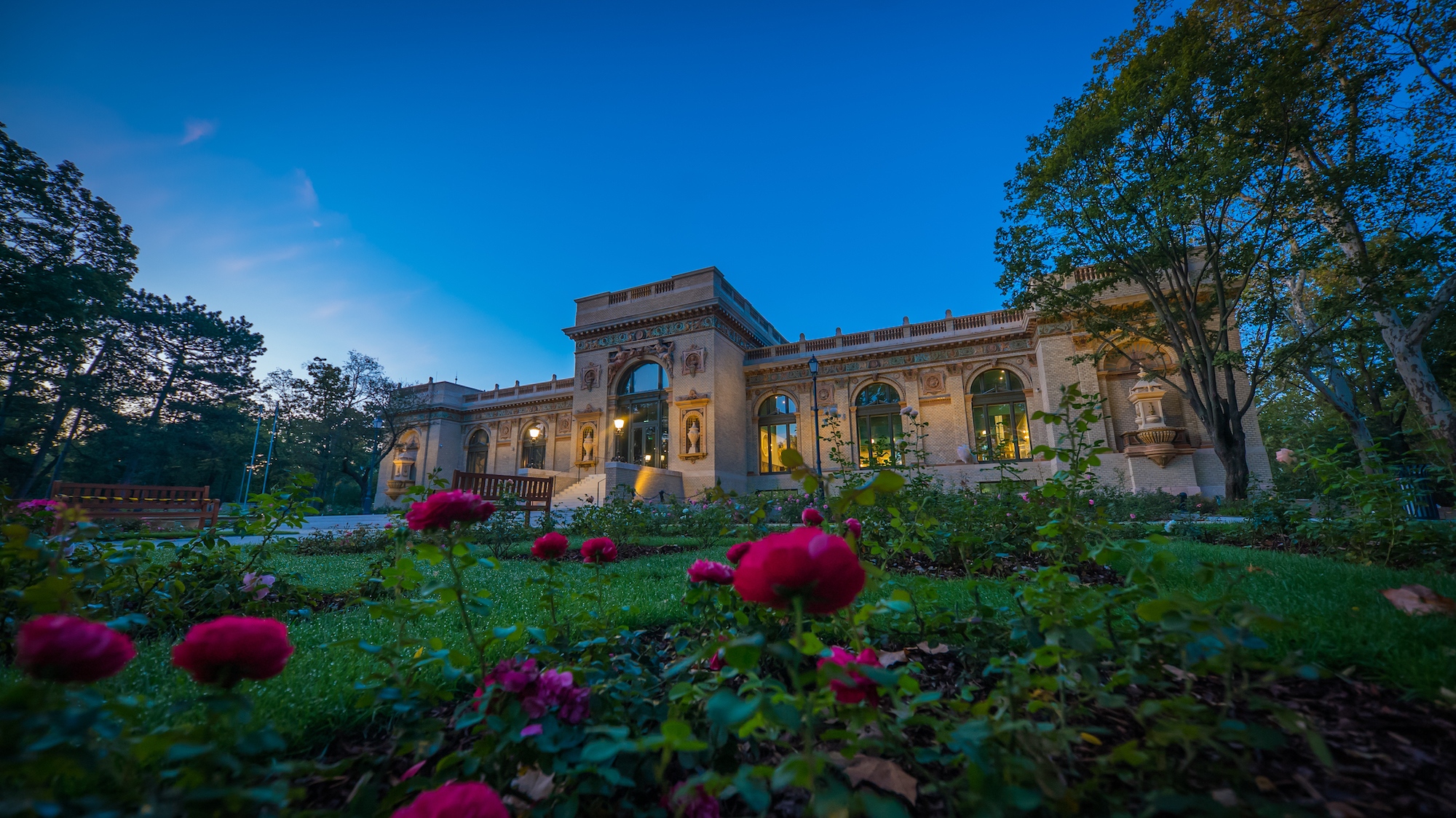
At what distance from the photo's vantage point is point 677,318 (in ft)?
67.8

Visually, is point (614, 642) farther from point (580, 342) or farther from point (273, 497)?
point (580, 342)

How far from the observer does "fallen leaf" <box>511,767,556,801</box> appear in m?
1.19

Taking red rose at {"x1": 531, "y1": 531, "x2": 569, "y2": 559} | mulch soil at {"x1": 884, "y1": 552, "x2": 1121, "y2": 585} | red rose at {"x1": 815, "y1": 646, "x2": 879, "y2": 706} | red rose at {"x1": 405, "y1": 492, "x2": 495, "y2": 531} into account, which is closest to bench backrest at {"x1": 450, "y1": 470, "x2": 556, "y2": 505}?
mulch soil at {"x1": 884, "y1": 552, "x2": 1121, "y2": 585}

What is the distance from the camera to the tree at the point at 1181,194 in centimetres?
858

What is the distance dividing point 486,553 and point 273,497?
7.02ft

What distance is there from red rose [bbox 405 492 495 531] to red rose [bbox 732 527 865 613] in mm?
877

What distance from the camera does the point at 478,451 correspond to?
28188mm

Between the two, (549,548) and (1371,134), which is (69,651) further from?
(1371,134)

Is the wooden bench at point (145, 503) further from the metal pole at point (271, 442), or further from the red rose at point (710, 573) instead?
the metal pole at point (271, 442)

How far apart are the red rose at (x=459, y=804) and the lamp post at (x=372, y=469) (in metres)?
26.6

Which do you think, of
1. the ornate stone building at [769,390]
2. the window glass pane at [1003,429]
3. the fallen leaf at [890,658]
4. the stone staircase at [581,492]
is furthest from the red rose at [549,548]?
the window glass pane at [1003,429]

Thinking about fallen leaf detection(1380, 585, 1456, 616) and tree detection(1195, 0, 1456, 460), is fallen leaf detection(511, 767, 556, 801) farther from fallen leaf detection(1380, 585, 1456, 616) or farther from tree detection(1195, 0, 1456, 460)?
tree detection(1195, 0, 1456, 460)

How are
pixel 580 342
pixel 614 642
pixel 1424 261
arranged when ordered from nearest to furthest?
pixel 614 642 < pixel 1424 261 < pixel 580 342

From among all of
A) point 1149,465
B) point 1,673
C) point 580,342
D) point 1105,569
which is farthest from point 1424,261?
point 580,342
